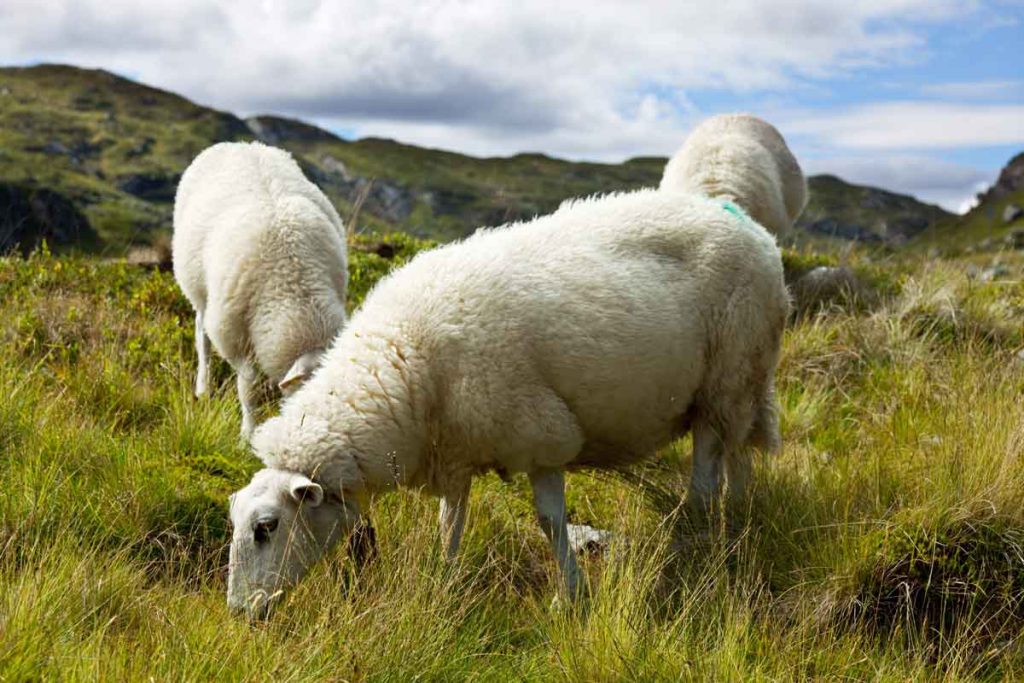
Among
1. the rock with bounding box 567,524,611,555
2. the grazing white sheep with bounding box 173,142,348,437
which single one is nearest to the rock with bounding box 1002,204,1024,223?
the grazing white sheep with bounding box 173,142,348,437

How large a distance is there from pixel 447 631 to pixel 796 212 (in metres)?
9.38

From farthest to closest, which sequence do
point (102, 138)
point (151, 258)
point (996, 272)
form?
1. point (102, 138)
2. point (996, 272)
3. point (151, 258)

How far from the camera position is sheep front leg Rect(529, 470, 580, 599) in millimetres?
4766

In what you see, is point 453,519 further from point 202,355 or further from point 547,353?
point 202,355

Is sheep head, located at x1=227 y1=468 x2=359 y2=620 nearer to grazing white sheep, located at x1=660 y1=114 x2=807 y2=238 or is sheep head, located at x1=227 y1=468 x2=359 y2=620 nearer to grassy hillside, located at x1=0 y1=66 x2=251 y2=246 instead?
grazing white sheep, located at x1=660 y1=114 x2=807 y2=238

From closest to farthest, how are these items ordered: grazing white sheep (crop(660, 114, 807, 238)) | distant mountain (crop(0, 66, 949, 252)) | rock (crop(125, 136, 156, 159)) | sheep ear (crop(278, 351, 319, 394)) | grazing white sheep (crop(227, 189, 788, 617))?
grazing white sheep (crop(227, 189, 788, 617)), sheep ear (crop(278, 351, 319, 394)), grazing white sheep (crop(660, 114, 807, 238)), distant mountain (crop(0, 66, 949, 252)), rock (crop(125, 136, 156, 159))

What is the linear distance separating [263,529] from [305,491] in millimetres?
249

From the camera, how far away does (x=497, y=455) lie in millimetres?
4793

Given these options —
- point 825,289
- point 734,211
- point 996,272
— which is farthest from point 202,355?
point 996,272

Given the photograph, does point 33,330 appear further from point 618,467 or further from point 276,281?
point 618,467

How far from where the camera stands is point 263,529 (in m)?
4.41

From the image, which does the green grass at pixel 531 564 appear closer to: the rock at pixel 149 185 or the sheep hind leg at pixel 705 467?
the sheep hind leg at pixel 705 467

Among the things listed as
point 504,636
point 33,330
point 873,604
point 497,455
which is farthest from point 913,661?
point 33,330

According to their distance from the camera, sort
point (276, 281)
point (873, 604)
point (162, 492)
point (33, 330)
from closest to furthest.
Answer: point (873, 604)
point (162, 492)
point (276, 281)
point (33, 330)
